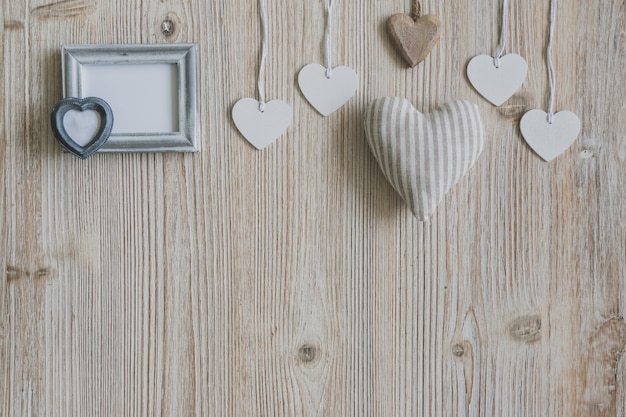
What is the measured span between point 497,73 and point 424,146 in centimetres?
16

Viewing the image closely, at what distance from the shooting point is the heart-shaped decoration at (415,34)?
76cm

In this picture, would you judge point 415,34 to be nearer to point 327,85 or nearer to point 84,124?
point 327,85

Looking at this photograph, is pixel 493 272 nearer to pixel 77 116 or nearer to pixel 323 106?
pixel 323 106

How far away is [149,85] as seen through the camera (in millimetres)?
782

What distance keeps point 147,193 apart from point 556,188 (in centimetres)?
58

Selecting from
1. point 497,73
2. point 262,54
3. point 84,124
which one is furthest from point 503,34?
point 84,124

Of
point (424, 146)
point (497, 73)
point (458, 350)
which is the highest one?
point (497, 73)

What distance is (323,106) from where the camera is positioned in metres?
0.79

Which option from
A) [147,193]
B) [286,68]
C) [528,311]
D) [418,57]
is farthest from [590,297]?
[147,193]

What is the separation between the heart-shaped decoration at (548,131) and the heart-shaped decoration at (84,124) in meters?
0.57

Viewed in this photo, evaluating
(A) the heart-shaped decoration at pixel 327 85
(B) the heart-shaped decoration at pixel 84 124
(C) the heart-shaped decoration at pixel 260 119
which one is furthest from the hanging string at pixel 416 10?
(B) the heart-shaped decoration at pixel 84 124

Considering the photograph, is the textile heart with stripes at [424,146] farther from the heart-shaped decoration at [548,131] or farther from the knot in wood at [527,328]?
the knot in wood at [527,328]

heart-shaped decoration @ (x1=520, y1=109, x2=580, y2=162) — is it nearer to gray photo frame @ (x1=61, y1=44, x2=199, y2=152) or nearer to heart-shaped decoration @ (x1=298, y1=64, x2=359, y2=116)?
heart-shaped decoration @ (x1=298, y1=64, x2=359, y2=116)

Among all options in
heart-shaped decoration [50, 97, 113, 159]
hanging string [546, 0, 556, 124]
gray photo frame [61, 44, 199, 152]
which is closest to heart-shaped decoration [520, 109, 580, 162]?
hanging string [546, 0, 556, 124]
